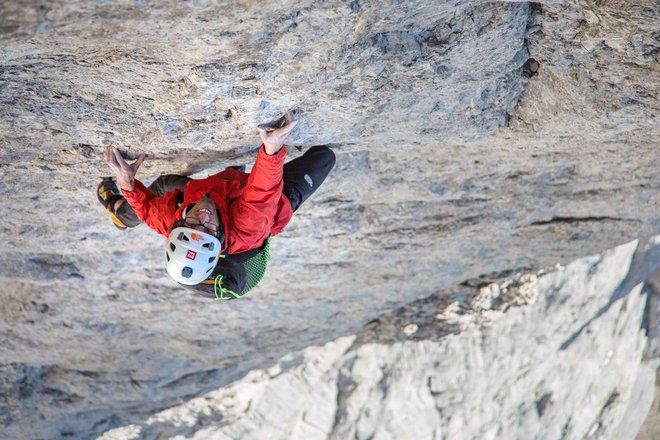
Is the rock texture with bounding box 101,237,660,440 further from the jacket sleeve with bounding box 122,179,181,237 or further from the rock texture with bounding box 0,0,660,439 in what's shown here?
the jacket sleeve with bounding box 122,179,181,237

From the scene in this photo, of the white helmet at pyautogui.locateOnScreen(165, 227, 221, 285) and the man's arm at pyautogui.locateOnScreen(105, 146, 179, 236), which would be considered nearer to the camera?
the white helmet at pyautogui.locateOnScreen(165, 227, 221, 285)

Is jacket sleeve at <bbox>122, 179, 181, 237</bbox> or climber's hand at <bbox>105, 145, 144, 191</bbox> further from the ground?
climber's hand at <bbox>105, 145, 144, 191</bbox>

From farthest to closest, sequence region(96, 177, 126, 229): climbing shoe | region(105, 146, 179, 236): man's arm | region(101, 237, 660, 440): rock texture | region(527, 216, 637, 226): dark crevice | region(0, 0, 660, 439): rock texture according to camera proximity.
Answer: region(101, 237, 660, 440): rock texture < region(527, 216, 637, 226): dark crevice < region(96, 177, 126, 229): climbing shoe < region(105, 146, 179, 236): man's arm < region(0, 0, 660, 439): rock texture

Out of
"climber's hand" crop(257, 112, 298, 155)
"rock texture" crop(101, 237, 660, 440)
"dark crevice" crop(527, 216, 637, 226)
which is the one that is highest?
"climber's hand" crop(257, 112, 298, 155)

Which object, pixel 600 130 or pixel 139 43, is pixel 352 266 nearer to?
pixel 600 130

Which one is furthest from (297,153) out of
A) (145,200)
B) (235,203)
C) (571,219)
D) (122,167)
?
(571,219)

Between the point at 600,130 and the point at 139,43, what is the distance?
2560 mm

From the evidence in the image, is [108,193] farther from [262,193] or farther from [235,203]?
[262,193]

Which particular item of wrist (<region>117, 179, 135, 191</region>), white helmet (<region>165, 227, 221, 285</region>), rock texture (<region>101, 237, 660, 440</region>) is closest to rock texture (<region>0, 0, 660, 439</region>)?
wrist (<region>117, 179, 135, 191</region>)

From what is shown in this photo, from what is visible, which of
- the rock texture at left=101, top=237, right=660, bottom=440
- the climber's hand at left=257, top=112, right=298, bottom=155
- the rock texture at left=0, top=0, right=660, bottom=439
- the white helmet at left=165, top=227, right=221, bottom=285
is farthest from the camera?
the rock texture at left=101, top=237, right=660, bottom=440

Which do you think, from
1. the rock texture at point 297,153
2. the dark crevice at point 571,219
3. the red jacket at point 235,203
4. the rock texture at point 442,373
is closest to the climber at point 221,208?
the red jacket at point 235,203

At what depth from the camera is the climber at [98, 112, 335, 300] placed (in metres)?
3.09

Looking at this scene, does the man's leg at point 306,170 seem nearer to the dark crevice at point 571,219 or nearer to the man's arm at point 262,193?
the man's arm at point 262,193

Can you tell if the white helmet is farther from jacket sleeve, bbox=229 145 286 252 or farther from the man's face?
jacket sleeve, bbox=229 145 286 252
